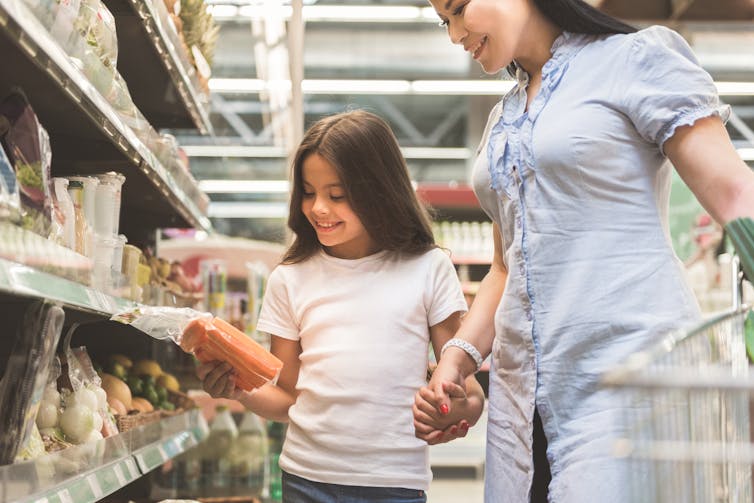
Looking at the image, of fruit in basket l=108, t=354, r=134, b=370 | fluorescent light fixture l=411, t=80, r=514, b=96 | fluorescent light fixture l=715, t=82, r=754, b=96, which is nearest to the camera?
fruit in basket l=108, t=354, r=134, b=370

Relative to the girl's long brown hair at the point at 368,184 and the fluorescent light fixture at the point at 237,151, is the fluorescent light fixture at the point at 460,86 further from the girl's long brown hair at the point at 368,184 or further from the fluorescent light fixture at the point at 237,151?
the girl's long brown hair at the point at 368,184

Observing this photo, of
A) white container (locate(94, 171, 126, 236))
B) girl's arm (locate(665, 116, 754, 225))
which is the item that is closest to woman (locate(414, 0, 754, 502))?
girl's arm (locate(665, 116, 754, 225))

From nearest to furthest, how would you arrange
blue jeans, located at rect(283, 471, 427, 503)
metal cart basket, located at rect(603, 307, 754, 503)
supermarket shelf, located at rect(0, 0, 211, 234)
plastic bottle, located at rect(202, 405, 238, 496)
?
1. metal cart basket, located at rect(603, 307, 754, 503)
2. supermarket shelf, located at rect(0, 0, 211, 234)
3. blue jeans, located at rect(283, 471, 427, 503)
4. plastic bottle, located at rect(202, 405, 238, 496)

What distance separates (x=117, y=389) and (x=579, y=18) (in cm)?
153

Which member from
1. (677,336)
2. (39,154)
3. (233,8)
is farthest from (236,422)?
(677,336)

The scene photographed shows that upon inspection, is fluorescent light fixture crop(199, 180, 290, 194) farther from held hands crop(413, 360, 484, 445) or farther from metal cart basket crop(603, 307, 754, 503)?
metal cart basket crop(603, 307, 754, 503)

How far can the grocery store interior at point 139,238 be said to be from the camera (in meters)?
1.60

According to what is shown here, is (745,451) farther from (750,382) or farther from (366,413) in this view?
(366,413)

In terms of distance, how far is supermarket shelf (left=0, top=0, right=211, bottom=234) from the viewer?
1.45m

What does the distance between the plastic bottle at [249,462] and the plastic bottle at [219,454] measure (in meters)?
0.03

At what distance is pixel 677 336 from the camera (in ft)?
3.00

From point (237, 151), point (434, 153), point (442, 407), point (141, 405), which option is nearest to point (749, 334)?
point (442, 407)

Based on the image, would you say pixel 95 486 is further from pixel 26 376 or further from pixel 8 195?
pixel 8 195

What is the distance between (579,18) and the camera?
1686 millimetres
